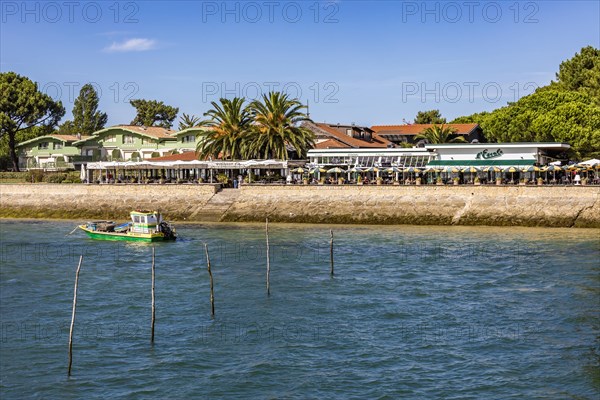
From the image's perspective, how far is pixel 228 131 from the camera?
92625 millimetres

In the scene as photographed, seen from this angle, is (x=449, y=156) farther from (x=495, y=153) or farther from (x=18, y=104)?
(x=18, y=104)

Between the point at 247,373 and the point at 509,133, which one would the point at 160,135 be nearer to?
the point at 509,133

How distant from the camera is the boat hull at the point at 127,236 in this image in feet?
202

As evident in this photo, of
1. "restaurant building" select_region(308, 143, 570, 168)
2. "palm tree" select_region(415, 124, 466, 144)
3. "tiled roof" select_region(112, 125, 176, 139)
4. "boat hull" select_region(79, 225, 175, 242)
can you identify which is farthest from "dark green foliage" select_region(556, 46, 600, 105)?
"boat hull" select_region(79, 225, 175, 242)

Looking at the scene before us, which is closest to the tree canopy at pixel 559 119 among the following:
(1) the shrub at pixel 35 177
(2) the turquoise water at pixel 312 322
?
(2) the turquoise water at pixel 312 322

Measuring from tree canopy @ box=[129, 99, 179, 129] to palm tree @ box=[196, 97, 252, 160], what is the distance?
8356 centimetres

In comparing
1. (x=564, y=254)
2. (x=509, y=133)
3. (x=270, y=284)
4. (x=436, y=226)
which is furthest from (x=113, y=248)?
(x=509, y=133)

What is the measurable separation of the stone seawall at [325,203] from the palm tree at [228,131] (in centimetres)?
1154

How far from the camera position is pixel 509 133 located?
323ft

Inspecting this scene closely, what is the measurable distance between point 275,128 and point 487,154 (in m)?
23.6

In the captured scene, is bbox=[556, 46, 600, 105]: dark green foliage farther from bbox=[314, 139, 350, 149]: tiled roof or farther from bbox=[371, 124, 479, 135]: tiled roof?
bbox=[314, 139, 350, 149]: tiled roof

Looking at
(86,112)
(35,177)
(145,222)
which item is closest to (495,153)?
(145,222)

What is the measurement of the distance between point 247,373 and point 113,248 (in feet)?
109

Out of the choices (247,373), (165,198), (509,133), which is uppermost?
(509,133)
